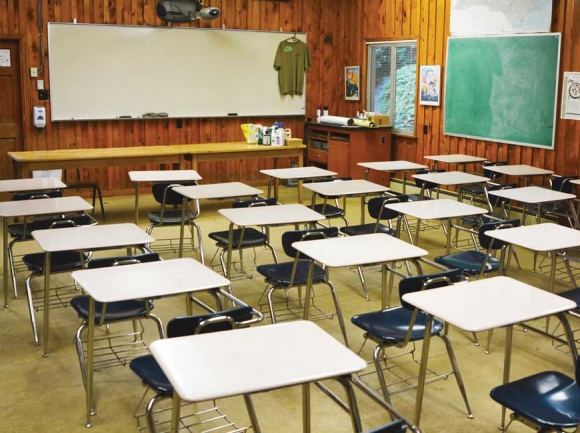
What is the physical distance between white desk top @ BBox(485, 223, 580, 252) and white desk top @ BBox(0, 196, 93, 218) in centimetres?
289

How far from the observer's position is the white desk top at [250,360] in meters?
2.19

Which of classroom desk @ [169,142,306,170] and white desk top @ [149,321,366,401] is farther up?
classroom desk @ [169,142,306,170]

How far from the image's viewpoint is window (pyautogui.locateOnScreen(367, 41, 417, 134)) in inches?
388

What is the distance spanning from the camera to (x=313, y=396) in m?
3.84

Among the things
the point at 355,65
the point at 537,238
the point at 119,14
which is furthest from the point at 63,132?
the point at 537,238

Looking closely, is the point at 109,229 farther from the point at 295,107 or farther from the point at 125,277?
the point at 295,107

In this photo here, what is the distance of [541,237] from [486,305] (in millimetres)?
1548

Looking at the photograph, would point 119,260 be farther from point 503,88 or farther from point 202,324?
point 503,88

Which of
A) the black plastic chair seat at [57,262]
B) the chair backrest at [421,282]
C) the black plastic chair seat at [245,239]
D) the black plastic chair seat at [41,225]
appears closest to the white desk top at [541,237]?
the chair backrest at [421,282]

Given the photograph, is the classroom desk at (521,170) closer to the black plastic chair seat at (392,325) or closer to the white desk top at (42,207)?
the black plastic chair seat at (392,325)

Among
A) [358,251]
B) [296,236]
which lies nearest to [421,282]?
[358,251]

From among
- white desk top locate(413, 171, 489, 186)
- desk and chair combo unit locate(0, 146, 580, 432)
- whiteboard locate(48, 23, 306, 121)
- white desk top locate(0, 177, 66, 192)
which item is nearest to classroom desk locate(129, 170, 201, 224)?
desk and chair combo unit locate(0, 146, 580, 432)

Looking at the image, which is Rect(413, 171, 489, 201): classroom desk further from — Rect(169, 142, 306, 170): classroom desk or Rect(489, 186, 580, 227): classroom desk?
Rect(169, 142, 306, 170): classroom desk

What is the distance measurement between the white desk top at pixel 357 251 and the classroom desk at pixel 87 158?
14.5ft
